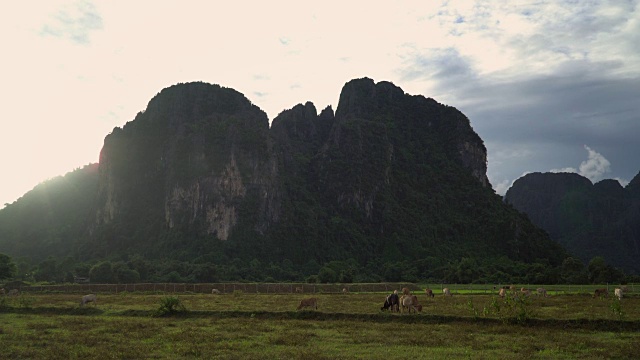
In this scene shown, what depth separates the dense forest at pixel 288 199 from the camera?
11669 centimetres

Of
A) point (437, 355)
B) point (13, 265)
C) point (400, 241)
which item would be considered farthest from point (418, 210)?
point (437, 355)

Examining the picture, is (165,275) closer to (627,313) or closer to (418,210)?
(627,313)

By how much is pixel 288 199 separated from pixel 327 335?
376 feet

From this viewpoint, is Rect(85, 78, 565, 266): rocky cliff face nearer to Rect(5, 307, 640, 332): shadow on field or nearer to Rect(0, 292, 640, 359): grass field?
Rect(5, 307, 640, 332): shadow on field

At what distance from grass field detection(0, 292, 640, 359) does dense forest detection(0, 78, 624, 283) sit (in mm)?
64982

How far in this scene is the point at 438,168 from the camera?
155625mm

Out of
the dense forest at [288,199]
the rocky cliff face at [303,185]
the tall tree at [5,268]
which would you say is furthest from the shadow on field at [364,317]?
the rocky cliff face at [303,185]

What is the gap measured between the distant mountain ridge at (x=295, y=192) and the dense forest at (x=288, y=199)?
368 millimetres

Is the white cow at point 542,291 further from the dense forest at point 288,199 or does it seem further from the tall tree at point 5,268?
the tall tree at point 5,268

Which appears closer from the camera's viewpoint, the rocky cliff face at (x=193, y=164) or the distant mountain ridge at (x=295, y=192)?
the distant mountain ridge at (x=295, y=192)

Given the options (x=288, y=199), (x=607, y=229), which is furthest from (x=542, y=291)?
(x=607, y=229)

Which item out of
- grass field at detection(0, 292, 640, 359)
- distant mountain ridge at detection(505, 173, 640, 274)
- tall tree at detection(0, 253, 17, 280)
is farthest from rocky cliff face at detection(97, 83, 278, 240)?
grass field at detection(0, 292, 640, 359)

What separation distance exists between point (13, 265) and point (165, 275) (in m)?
20.8

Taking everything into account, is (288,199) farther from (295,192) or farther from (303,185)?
(303,185)
